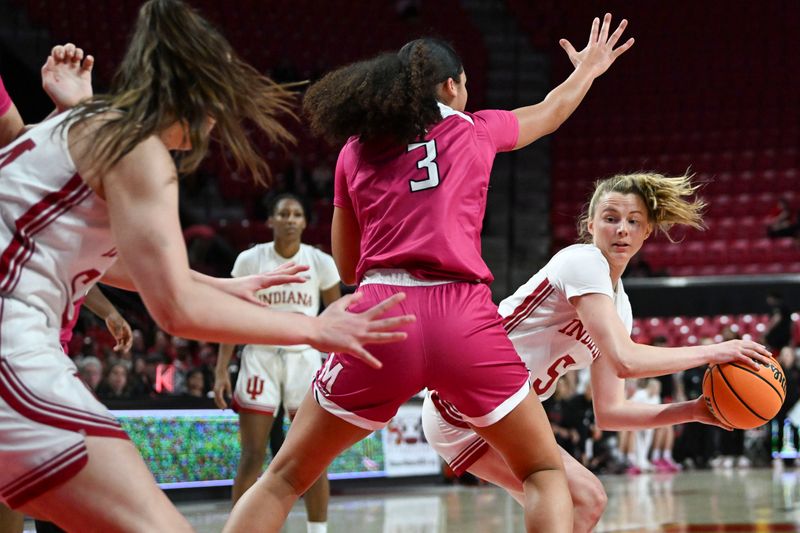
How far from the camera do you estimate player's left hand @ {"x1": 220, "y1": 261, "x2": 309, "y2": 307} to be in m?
2.45

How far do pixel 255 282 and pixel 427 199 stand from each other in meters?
0.72

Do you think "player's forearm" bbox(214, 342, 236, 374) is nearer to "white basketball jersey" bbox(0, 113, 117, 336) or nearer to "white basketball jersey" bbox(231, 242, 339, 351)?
"white basketball jersey" bbox(231, 242, 339, 351)

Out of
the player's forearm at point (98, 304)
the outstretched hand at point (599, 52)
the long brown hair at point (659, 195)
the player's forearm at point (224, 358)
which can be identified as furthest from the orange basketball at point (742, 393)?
the player's forearm at point (224, 358)

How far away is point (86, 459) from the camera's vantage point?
6.84ft

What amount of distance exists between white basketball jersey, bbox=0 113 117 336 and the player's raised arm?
5.28 ft

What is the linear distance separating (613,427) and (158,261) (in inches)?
91.8

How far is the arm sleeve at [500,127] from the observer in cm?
332

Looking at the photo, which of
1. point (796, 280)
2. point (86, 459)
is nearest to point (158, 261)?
point (86, 459)

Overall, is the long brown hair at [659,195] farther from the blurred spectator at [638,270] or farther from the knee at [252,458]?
the blurred spectator at [638,270]

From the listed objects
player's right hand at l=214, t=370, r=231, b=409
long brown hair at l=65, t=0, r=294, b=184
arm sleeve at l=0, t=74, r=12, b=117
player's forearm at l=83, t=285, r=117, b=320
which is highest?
arm sleeve at l=0, t=74, r=12, b=117

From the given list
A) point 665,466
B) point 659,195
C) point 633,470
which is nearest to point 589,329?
point 659,195

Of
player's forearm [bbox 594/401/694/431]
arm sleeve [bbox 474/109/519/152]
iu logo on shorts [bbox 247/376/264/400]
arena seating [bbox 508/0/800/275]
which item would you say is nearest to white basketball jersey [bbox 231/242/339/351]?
iu logo on shorts [bbox 247/376/264/400]

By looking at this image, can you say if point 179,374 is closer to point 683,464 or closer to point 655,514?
point 655,514

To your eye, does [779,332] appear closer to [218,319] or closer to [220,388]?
[220,388]
